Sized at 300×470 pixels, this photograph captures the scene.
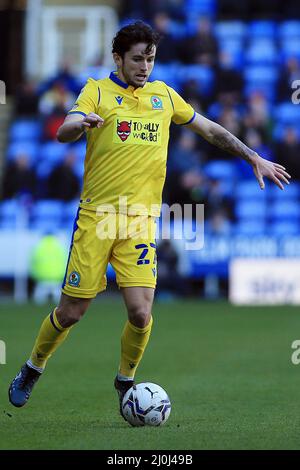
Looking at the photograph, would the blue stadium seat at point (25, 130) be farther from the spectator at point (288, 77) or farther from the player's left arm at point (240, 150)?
the player's left arm at point (240, 150)

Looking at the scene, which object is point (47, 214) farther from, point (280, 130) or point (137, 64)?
point (137, 64)

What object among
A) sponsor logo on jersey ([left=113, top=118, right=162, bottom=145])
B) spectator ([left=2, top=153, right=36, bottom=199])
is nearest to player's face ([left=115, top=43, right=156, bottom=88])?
sponsor logo on jersey ([left=113, top=118, right=162, bottom=145])

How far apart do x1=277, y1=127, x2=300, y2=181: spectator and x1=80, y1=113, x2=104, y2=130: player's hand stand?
45.5 ft

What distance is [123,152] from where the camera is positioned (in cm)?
717

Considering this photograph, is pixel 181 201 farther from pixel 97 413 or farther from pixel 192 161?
pixel 97 413

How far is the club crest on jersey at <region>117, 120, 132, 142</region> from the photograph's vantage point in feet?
23.5

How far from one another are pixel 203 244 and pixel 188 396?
1133 centimetres

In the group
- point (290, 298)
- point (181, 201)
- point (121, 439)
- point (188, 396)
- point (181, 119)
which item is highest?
point (181, 119)

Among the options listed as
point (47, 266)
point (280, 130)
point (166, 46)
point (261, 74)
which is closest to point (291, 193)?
point (280, 130)

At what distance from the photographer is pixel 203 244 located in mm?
19734

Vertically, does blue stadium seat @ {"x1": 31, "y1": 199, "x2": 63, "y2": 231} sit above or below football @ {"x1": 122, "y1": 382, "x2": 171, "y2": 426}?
below

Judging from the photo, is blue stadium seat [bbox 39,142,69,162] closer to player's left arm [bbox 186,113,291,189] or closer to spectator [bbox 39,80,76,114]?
spectator [bbox 39,80,76,114]
